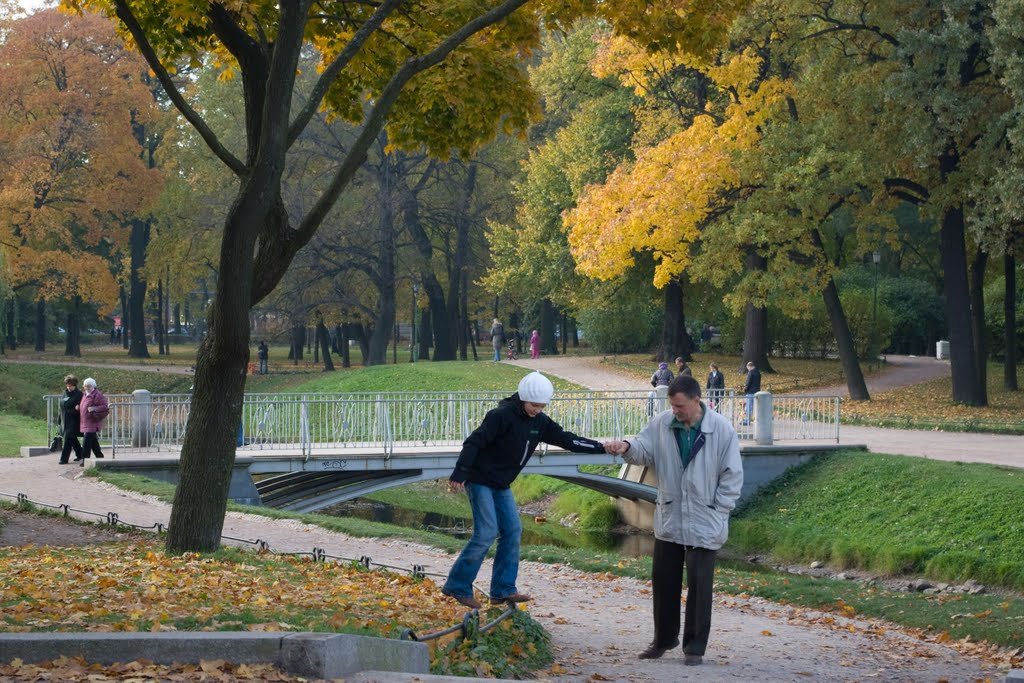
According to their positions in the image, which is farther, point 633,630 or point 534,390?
point 633,630

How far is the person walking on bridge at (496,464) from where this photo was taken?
8.88 meters

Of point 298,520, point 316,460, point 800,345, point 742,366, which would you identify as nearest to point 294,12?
point 298,520

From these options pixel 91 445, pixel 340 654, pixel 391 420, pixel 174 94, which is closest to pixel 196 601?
pixel 340 654

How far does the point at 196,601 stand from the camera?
8414 mm

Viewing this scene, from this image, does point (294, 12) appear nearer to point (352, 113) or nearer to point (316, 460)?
point (352, 113)

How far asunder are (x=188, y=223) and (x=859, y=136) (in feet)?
105

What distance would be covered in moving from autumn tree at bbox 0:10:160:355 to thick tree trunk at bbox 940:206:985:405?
35111 mm

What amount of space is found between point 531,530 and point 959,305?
14313 mm

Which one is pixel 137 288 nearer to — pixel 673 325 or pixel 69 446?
pixel 673 325

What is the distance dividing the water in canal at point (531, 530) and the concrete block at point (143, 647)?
16.7 metres

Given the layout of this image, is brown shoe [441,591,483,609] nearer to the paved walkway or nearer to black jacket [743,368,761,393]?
the paved walkway

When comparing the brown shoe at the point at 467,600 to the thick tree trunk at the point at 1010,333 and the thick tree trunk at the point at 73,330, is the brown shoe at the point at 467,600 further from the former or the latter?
the thick tree trunk at the point at 73,330

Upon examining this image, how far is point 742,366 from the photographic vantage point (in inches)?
1640

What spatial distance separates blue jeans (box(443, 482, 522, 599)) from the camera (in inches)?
353
